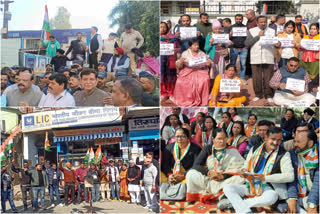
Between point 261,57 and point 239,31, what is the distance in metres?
0.48

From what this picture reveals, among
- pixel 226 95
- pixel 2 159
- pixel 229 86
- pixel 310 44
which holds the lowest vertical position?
pixel 2 159

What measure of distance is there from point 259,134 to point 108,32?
8.44ft

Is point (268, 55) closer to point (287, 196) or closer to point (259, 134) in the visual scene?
point (259, 134)

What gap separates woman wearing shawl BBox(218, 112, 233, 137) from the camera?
671 cm

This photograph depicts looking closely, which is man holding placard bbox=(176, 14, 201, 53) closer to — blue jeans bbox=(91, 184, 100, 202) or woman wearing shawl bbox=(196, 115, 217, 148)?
woman wearing shawl bbox=(196, 115, 217, 148)

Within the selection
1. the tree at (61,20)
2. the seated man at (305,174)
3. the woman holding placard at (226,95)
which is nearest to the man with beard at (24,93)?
the tree at (61,20)

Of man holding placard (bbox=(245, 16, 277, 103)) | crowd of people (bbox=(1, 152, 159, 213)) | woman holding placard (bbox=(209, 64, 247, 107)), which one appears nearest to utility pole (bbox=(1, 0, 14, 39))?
crowd of people (bbox=(1, 152, 159, 213))

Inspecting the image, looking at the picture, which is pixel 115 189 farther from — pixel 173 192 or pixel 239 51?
pixel 239 51

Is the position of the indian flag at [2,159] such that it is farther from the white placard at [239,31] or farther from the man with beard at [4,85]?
the white placard at [239,31]

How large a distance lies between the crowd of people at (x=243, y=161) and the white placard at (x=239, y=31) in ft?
3.48

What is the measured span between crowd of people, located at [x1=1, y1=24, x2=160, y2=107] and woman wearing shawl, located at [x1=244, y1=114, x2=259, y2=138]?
4.28ft

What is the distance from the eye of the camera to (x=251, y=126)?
264 inches

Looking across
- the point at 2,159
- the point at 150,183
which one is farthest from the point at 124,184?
the point at 2,159

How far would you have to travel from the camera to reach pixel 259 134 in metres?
6.64
